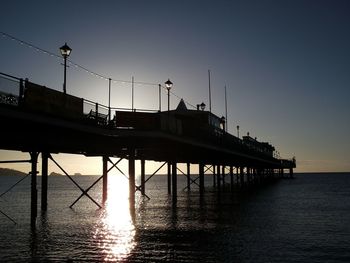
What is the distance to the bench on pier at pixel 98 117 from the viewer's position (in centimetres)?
2233

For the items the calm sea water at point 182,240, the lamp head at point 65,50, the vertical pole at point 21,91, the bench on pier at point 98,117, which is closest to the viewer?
the vertical pole at point 21,91

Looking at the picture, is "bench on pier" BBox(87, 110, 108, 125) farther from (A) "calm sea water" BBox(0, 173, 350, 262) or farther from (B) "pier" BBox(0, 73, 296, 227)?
(A) "calm sea water" BBox(0, 173, 350, 262)

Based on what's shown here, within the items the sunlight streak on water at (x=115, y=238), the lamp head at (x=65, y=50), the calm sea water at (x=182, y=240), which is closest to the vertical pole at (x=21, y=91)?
the lamp head at (x=65, y=50)

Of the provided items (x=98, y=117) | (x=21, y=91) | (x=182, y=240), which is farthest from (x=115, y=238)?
(x=21, y=91)

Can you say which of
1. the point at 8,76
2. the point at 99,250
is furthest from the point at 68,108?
the point at 99,250

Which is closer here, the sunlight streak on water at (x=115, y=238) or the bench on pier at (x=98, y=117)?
the sunlight streak on water at (x=115, y=238)

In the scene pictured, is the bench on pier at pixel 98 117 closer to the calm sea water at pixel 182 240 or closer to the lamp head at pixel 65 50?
the lamp head at pixel 65 50

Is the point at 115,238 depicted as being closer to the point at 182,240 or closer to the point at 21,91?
the point at 182,240

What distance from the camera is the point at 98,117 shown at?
915 inches

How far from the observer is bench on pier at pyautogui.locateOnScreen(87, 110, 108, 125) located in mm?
22331

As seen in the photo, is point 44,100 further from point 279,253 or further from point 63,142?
point 279,253

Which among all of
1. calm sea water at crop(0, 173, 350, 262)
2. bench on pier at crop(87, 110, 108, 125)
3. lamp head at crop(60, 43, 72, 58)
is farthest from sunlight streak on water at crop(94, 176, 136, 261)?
Result: lamp head at crop(60, 43, 72, 58)

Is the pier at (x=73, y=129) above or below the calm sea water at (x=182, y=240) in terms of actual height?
above

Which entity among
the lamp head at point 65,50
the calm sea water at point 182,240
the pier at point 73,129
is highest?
the lamp head at point 65,50
